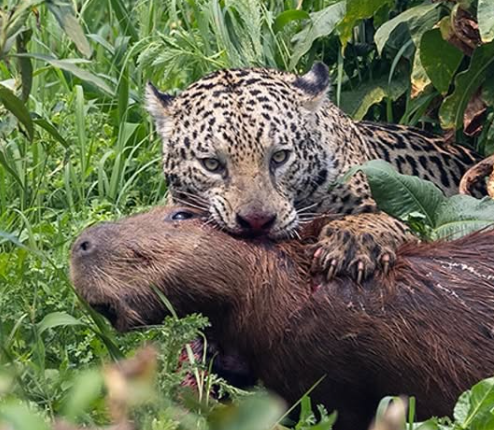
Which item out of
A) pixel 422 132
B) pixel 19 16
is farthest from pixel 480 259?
pixel 422 132

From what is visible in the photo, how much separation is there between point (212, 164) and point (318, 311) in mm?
1239

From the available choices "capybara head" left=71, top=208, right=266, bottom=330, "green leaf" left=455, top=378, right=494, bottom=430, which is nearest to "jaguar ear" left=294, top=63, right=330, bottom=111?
"capybara head" left=71, top=208, right=266, bottom=330

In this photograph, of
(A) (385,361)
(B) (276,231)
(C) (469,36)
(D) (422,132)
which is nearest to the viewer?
(A) (385,361)

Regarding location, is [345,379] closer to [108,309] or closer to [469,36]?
[108,309]

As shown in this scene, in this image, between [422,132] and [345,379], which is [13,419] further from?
[422,132]

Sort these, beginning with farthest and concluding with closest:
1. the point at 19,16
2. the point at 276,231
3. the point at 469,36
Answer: the point at 469,36 → the point at 276,231 → the point at 19,16

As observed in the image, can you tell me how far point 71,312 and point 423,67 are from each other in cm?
193

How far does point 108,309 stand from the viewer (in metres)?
3.62

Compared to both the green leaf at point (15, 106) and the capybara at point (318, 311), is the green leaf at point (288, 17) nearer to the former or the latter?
the capybara at point (318, 311)

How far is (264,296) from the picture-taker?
3699mm

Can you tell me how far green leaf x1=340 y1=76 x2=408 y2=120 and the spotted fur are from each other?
0.48 meters

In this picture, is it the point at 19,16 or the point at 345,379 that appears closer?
the point at 19,16

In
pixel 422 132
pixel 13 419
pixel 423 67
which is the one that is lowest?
pixel 422 132

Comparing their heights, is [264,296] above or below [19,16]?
below
